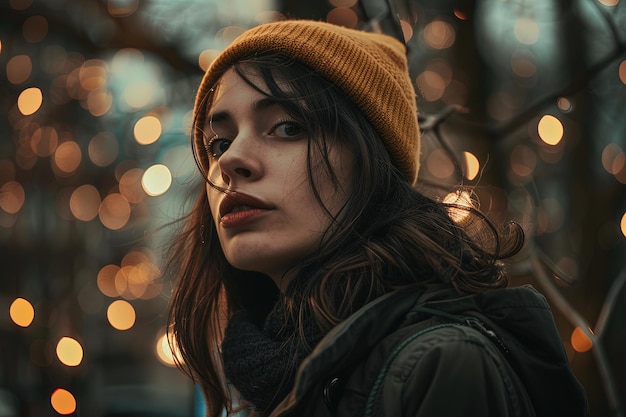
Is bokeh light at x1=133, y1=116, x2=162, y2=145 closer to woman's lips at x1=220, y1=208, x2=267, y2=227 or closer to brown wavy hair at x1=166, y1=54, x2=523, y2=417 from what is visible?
brown wavy hair at x1=166, y1=54, x2=523, y2=417

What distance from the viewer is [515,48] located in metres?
4.05

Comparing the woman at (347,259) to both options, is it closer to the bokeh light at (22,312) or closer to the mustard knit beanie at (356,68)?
the mustard knit beanie at (356,68)

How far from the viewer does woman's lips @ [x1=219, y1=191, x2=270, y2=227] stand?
1.65m

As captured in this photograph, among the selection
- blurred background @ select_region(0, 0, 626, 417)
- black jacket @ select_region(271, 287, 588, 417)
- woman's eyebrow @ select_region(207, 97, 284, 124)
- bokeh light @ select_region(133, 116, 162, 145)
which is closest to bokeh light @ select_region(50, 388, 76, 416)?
blurred background @ select_region(0, 0, 626, 417)

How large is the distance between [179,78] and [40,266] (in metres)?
1.42

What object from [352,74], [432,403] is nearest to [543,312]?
[432,403]

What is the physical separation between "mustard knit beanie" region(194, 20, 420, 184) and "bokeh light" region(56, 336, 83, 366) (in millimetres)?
2962

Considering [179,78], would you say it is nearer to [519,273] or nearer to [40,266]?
[40,266]

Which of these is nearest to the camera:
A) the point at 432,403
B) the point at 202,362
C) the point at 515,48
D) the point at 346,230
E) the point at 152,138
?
the point at 432,403

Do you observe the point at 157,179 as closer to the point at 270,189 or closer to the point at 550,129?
the point at 550,129

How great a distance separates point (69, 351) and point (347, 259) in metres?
3.32

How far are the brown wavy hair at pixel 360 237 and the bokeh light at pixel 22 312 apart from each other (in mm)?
2967

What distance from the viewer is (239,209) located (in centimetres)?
169

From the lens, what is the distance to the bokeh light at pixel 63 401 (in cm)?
442
